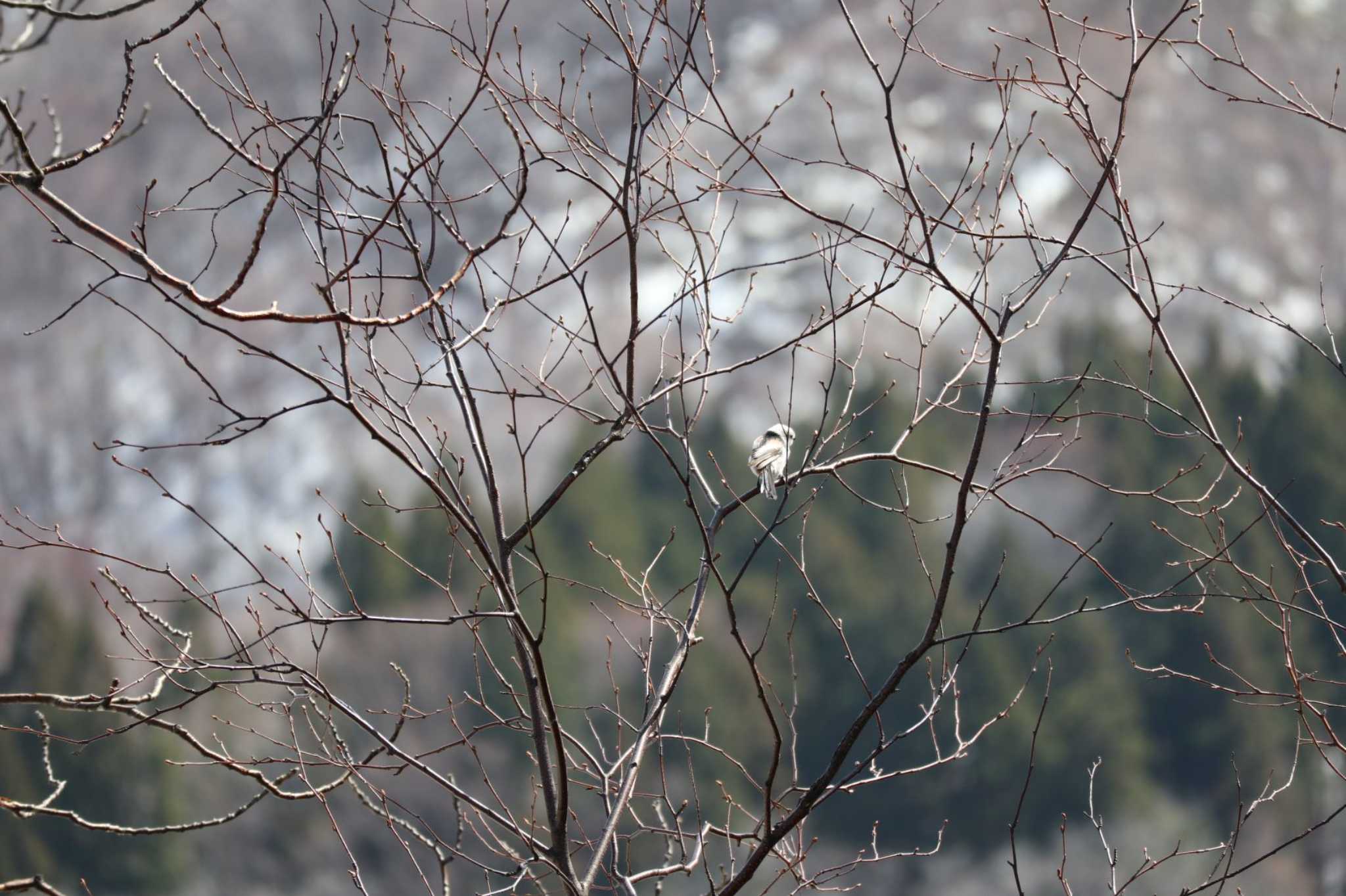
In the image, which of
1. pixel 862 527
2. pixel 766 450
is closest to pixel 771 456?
pixel 766 450

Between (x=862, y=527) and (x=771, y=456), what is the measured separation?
25113 mm

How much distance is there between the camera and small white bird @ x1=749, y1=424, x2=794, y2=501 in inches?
187

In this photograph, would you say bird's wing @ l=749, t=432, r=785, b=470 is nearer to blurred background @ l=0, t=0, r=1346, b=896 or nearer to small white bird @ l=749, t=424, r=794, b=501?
small white bird @ l=749, t=424, r=794, b=501

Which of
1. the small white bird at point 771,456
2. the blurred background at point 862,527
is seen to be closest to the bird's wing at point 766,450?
the small white bird at point 771,456

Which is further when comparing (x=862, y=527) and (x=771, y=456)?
(x=862, y=527)

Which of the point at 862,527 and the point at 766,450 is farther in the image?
the point at 862,527

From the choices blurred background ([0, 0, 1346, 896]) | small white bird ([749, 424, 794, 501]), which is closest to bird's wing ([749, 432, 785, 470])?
small white bird ([749, 424, 794, 501])

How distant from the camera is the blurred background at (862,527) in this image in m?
23.8

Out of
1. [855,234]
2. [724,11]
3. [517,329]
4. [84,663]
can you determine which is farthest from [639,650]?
[724,11]

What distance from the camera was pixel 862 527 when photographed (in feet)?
97.4

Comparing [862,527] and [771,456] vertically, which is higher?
[862,527]

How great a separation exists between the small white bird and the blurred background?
5233 mm

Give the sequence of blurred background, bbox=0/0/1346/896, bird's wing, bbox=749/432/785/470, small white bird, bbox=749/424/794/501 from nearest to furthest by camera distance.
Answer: small white bird, bbox=749/424/794/501, bird's wing, bbox=749/432/785/470, blurred background, bbox=0/0/1346/896

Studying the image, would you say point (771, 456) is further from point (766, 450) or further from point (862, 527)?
point (862, 527)
